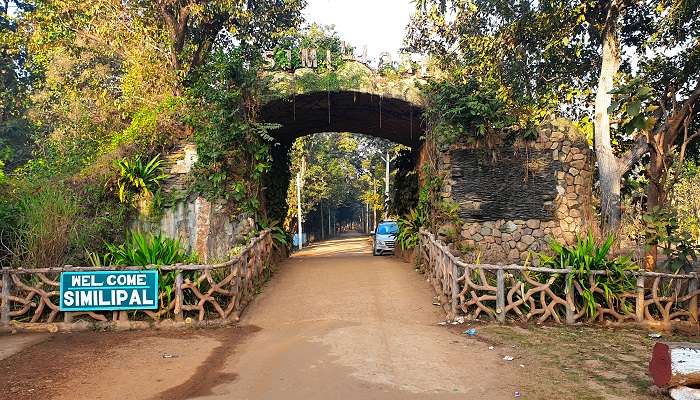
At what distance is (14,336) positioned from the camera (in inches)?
344

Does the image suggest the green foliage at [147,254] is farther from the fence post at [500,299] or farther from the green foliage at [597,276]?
the green foliage at [597,276]

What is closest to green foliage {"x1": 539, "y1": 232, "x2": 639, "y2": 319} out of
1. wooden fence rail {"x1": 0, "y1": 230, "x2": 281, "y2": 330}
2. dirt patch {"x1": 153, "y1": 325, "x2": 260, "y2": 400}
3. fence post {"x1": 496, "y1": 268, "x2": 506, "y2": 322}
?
fence post {"x1": 496, "y1": 268, "x2": 506, "y2": 322}

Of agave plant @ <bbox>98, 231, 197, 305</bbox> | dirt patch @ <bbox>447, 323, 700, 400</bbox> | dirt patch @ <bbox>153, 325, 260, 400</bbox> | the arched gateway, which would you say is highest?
the arched gateway

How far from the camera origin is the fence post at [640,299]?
9.17 meters

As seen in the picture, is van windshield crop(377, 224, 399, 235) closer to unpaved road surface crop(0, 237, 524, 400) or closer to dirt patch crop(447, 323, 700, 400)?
unpaved road surface crop(0, 237, 524, 400)

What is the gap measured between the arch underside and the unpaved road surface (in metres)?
6.53

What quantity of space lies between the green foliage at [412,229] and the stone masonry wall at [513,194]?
186cm

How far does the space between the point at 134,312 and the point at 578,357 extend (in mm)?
7260

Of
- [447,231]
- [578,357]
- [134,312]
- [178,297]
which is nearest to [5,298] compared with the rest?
[134,312]

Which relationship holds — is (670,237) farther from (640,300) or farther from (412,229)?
(412,229)

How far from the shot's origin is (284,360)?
7.11 meters

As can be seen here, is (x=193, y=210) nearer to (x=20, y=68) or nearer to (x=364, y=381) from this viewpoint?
(x=364, y=381)

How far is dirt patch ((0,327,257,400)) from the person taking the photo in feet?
19.6

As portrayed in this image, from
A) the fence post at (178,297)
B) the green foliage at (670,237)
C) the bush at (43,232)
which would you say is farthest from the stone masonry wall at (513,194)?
the bush at (43,232)
